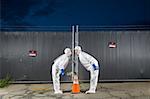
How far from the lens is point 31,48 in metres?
10.8

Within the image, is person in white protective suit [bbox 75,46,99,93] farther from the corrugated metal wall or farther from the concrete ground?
the corrugated metal wall

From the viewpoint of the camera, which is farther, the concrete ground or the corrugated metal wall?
the corrugated metal wall

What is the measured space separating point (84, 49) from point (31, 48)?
70.7 inches

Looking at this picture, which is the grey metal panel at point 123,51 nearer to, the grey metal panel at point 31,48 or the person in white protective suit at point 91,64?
the grey metal panel at point 31,48

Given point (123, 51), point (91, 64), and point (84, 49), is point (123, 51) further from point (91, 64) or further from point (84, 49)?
point (91, 64)

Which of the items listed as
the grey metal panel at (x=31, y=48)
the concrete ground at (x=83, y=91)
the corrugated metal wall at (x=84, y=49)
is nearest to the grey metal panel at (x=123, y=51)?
the corrugated metal wall at (x=84, y=49)

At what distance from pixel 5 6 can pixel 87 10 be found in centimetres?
320

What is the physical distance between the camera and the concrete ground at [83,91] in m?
8.45

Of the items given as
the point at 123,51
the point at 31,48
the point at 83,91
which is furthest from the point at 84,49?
the point at 83,91

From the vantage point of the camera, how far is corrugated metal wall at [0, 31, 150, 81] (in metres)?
10.8

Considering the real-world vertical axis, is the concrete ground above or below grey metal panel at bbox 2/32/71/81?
below

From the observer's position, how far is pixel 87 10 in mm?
12422

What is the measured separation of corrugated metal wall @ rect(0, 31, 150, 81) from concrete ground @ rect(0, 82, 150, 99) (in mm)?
476

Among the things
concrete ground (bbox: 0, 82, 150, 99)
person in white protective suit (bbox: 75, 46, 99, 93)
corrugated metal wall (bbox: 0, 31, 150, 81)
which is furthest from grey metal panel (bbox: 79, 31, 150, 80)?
person in white protective suit (bbox: 75, 46, 99, 93)
